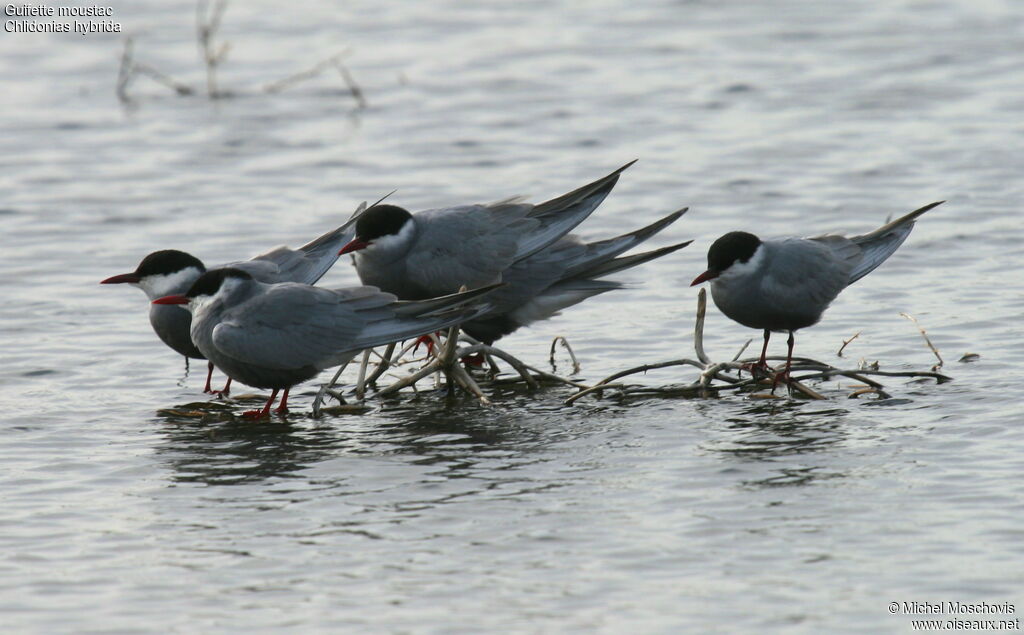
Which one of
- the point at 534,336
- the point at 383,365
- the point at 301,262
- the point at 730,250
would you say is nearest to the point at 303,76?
the point at 534,336

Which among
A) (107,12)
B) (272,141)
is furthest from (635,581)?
(107,12)

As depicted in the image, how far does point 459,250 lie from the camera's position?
7934mm

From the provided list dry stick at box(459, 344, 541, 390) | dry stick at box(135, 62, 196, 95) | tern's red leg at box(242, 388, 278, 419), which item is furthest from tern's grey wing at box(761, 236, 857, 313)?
dry stick at box(135, 62, 196, 95)

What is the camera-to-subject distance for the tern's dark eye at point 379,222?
7711 millimetres

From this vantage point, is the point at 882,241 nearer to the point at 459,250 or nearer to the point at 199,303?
the point at 459,250

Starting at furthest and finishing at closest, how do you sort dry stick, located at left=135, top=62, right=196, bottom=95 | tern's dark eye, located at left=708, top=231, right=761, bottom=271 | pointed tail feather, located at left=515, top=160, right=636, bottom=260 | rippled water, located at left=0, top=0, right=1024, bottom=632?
dry stick, located at left=135, top=62, right=196, bottom=95 → pointed tail feather, located at left=515, top=160, right=636, bottom=260 → tern's dark eye, located at left=708, top=231, right=761, bottom=271 → rippled water, located at left=0, top=0, right=1024, bottom=632

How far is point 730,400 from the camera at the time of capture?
292 inches

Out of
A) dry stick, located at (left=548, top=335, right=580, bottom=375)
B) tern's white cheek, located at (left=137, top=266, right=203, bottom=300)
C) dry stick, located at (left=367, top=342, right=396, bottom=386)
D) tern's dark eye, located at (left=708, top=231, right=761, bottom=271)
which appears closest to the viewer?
tern's dark eye, located at (left=708, top=231, right=761, bottom=271)

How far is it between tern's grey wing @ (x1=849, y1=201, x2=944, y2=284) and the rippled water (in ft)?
1.66

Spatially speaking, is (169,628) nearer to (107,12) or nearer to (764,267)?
(764,267)

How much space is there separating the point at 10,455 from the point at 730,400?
3.32m

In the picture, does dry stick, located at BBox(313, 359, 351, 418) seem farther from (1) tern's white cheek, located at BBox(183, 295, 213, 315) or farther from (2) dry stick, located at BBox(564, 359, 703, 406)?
(2) dry stick, located at BBox(564, 359, 703, 406)

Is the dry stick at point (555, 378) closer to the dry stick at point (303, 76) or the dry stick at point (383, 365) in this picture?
the dry stick at point (383, 365)

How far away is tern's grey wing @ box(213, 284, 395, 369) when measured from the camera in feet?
23.3
